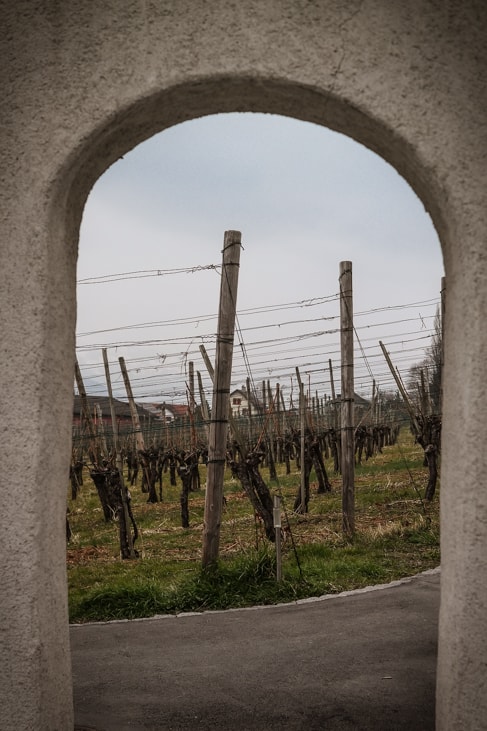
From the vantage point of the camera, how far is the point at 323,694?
4.10 m

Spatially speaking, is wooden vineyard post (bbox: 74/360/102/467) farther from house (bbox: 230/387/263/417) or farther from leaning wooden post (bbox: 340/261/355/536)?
leaning wooden post (bbox: 340/261/355/536)

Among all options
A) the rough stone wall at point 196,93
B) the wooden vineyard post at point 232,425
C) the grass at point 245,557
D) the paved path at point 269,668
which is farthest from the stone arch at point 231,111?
the wooden vineyard post at point 232,425

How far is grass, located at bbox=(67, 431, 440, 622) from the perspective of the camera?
272 inches

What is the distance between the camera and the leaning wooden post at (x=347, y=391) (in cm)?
1041

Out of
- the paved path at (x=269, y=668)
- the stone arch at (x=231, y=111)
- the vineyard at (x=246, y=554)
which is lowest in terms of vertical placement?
the vineyard at (x=246, y=554)

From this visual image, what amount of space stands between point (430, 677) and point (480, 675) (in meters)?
1.79

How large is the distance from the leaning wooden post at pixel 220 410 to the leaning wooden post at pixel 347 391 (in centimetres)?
323

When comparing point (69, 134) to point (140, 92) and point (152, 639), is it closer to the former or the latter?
point (140, 92)

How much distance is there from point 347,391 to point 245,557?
3778mm

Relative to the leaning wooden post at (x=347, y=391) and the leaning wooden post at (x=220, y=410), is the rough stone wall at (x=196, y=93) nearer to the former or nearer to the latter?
the leaning wooden post at (x=220, y=410)

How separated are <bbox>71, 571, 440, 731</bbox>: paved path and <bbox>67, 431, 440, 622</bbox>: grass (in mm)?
487

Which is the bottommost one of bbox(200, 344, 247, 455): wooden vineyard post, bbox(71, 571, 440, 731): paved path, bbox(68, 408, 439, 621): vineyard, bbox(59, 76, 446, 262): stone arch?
bbox(68, 408, 439, 621): vineyard

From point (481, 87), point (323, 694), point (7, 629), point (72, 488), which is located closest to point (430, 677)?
point (323, 694)

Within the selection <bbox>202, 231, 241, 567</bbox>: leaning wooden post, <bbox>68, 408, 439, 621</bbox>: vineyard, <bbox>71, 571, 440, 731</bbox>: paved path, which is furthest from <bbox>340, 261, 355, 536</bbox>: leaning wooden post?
<bbox>71, 571, 440, 731</bbox>: paved path
